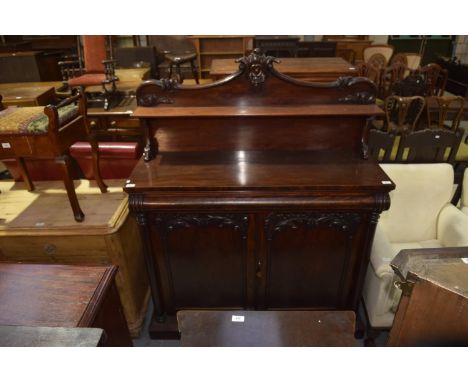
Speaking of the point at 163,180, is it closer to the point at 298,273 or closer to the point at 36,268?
the point at 36,268

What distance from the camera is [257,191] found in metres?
1.52

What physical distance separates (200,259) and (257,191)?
0.54m

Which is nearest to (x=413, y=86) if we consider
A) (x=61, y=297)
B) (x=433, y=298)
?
(x=433, y=298)

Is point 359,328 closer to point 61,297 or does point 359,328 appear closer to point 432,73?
point 61,297

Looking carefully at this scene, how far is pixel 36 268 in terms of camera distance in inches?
48.9

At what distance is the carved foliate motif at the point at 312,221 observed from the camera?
161cm

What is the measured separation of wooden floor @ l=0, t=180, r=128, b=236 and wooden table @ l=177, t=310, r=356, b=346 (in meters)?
0.74

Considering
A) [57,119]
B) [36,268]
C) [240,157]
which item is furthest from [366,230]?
[57,119]

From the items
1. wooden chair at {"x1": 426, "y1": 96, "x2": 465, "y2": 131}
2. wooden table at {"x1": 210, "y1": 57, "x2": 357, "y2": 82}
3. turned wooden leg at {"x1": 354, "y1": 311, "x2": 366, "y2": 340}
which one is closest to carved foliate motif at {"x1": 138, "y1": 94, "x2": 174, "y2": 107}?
turned wooden leg at {"x1": 354, "y1": 311, "x2": 366, "y2": 340}

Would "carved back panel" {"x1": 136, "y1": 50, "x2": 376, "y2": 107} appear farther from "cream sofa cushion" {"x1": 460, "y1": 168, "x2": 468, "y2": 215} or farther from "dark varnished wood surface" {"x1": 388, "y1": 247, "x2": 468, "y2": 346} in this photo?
"cream sofa cushion" {"x1": 460, "y1": 168, "x2": 468, "y2": 215}

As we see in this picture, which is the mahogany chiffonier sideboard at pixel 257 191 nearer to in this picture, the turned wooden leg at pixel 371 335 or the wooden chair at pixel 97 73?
the turned wooden leg at pixel 371 335

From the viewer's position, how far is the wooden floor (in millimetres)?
1790

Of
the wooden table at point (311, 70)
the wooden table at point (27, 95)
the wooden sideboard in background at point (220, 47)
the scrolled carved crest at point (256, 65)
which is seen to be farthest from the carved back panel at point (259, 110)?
the wooden sideboard in background at point (220, 47)

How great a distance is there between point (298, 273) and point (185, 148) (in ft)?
3.08
